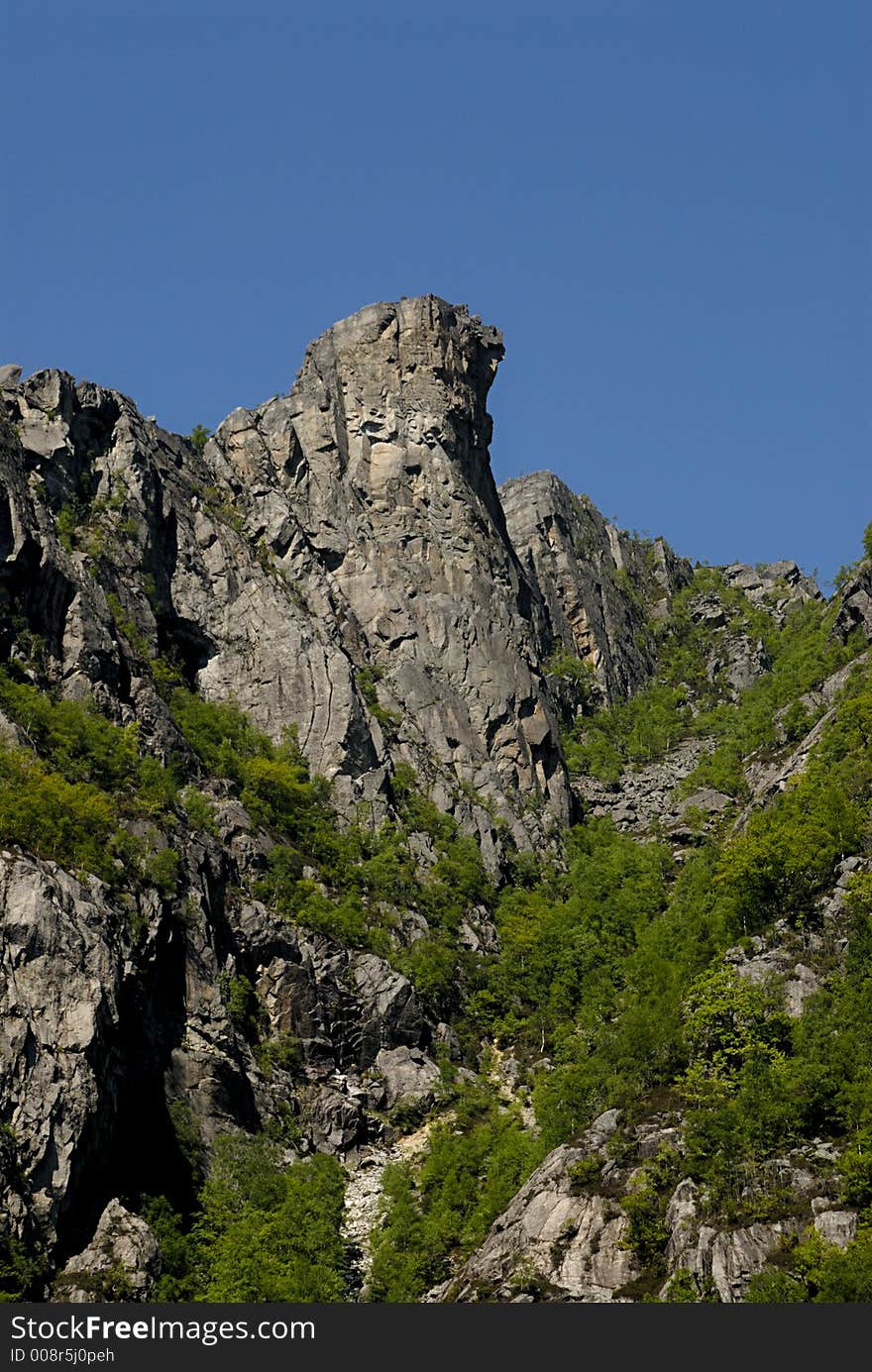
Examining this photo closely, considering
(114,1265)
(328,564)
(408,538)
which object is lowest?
(114,1265)

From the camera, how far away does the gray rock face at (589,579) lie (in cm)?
16450

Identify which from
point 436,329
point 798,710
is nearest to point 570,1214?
point 798,710

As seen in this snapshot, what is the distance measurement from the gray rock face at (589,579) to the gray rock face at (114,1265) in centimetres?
9402

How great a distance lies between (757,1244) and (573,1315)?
7.97 metres

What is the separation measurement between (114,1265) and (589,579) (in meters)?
116

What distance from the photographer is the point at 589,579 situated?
175m

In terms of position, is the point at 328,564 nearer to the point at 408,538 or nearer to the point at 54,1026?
the point at 408,538

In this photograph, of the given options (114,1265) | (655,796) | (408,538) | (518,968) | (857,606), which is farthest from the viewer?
(408,538)

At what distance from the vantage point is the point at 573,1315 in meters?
57.9

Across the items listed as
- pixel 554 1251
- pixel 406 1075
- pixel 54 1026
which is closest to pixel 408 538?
pixel 406 1075

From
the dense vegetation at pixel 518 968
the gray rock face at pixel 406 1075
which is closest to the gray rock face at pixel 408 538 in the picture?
the dense vegetation at pixel 518 968

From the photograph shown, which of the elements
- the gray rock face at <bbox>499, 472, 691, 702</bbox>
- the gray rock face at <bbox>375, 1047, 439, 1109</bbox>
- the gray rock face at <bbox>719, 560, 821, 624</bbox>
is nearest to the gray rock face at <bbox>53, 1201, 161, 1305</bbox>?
the gray rock face at <bbox>375, 1047, 439, 1109</bbox>

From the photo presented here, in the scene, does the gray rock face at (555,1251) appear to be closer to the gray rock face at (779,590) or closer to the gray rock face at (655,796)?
the gray rock face at (655,796)

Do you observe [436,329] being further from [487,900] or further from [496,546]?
[487,900]
